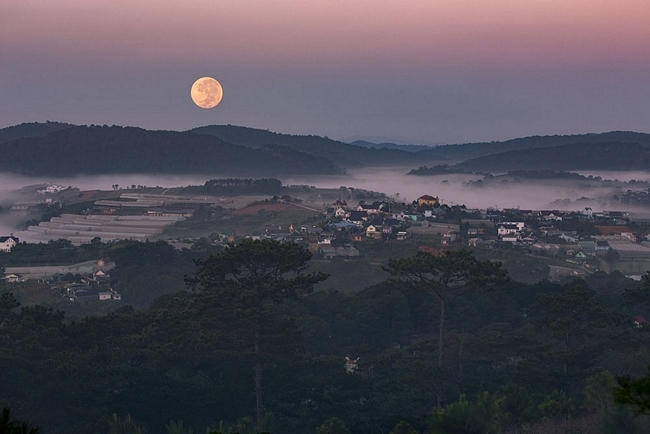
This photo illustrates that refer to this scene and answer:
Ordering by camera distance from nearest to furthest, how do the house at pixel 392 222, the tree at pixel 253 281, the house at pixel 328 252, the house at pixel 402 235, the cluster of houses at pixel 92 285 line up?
the tree at pixel 253 281 < the cluster of houses at pixel 92 285 < the house at pixel 328 252 < the house at pixel 402 235 < the house at pixel 392 222

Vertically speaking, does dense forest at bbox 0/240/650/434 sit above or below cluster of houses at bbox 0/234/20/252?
above

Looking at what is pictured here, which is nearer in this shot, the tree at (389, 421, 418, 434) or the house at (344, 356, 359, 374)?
the tree at (389, 421, 418, 434)

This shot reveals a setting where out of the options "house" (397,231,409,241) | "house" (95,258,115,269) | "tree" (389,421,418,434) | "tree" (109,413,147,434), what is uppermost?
"tree" (389,421,418,434)

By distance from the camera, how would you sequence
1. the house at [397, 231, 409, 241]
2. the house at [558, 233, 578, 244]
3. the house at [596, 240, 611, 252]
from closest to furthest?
1. the house at [596, 240, 611, 252]
2. the house at [397, 231, 409, 241]
3. the house at [558, 233, 578, 244]

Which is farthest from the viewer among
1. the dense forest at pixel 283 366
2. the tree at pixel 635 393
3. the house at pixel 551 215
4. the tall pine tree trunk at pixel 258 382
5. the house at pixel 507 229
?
the house at pixel 551 215

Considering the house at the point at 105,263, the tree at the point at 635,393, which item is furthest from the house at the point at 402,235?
the tree at the point at 635,393

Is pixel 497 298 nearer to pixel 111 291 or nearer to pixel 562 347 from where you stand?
pixel 562 347

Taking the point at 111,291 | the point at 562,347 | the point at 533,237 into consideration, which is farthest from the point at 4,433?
the point at 533,237

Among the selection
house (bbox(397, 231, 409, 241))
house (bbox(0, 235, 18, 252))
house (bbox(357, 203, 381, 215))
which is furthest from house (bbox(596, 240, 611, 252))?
house (bbox(0, 235, 18, 252))

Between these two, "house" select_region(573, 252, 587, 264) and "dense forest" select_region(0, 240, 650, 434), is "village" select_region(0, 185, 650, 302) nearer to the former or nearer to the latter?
"house" select_region(573, 252, 587, 264)

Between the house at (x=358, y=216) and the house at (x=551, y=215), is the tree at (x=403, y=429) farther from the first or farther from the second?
the house at (x=551, y=215)
